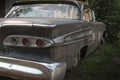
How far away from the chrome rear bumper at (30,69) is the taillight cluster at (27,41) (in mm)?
245

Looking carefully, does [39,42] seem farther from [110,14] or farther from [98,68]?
[110,14]

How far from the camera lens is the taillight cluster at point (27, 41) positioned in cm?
386

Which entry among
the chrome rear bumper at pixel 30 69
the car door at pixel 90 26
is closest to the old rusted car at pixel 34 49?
the chrome rear bumper at pixel 30 69

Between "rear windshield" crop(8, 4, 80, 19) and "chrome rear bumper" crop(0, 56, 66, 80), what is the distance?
182cm

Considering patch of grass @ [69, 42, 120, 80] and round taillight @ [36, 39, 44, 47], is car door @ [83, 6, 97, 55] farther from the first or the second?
round taillight @ [36, 39, 44, 47]

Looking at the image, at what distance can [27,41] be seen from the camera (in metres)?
3.94

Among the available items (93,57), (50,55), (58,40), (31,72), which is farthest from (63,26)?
(93,57)

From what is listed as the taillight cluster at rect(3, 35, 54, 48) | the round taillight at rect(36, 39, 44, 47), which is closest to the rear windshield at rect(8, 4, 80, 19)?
the taillight cluster at rect(3, 35, 54, 48)

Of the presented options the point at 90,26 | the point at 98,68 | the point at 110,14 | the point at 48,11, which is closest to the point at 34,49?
the point at 48,11

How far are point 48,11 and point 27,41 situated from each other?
6.15ft

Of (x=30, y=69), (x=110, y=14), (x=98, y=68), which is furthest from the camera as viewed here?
(x=110, y=14)

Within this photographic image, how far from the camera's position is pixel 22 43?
398cm

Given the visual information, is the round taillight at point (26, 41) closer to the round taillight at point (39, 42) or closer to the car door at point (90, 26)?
the round taillight at point (39, 42)

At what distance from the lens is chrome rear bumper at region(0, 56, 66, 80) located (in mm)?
3787
